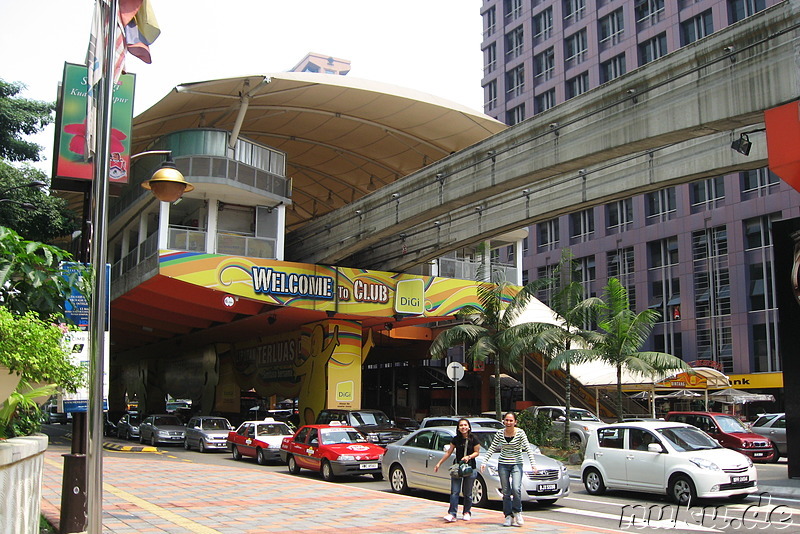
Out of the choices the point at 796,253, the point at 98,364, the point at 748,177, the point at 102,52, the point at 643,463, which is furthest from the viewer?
the point at 748,177

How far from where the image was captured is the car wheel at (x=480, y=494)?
13.9 metres

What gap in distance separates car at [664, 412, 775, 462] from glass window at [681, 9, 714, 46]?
32.6 meters

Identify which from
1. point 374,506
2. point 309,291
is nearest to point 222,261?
point 309,291

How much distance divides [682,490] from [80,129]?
1214 cm

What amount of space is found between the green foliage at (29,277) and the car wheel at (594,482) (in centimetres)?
1166

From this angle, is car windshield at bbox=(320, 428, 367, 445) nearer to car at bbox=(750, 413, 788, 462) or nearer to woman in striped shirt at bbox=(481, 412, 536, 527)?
woman in striped shirt at bbox=(481, 412, 536, 527)

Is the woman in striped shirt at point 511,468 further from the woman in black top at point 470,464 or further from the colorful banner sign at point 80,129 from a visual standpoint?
the colorful banner sign at point 80,129

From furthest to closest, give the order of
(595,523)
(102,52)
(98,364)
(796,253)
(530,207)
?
(530,207) → (796,253) → (595,523) → (102,52) → (98,364)

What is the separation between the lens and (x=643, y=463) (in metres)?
14.8

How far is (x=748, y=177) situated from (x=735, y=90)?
33732 mm

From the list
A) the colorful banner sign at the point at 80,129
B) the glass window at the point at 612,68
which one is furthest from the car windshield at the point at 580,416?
the glass window at the point at 612,68

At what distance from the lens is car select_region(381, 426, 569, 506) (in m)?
13.7

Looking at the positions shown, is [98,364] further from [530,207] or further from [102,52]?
[530,207]

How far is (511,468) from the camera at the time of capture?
1133cm
